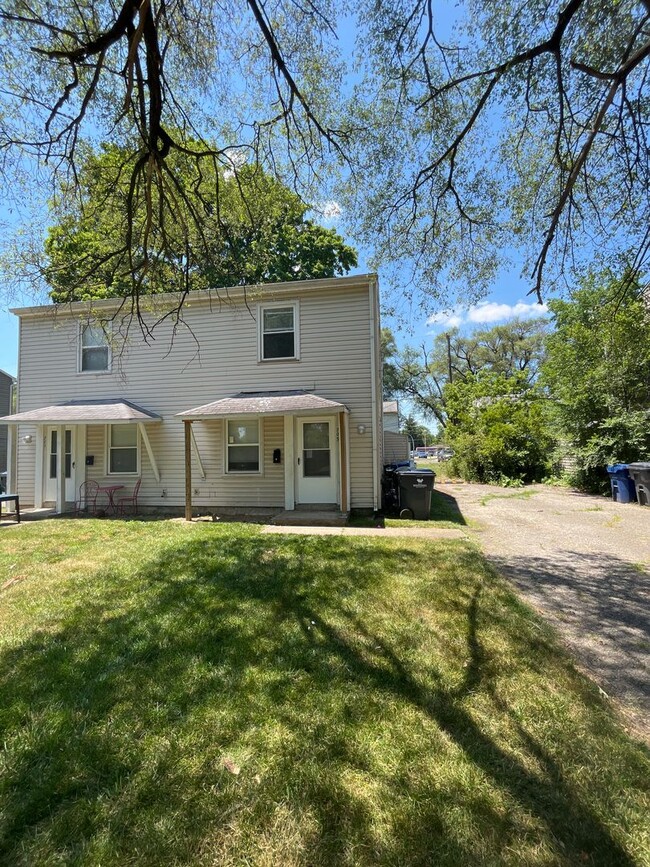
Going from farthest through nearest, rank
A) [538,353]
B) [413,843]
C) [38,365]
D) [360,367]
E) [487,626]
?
[538,353] < [38,365] < [360,367] < [487,626] < [413,843]

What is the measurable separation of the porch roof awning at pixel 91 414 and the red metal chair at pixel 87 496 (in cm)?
188

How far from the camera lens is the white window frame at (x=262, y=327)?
9.48 meters

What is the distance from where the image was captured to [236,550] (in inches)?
222

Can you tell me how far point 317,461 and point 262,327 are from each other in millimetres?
3603

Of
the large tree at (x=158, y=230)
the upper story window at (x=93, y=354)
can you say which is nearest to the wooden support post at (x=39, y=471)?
the upper story window at (x=93, y=354)

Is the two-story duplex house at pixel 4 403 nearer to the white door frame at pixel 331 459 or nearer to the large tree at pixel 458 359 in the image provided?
the white door frame at pixel 331 459

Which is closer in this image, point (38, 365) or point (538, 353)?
point (38, 365)

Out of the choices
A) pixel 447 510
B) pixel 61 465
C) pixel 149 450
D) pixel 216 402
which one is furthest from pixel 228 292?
pixel 447 510

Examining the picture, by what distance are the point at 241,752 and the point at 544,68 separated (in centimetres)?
760

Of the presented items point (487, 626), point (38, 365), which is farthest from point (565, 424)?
point (38, 365)

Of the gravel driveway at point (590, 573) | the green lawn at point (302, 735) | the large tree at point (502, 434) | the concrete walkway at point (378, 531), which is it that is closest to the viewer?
the green lawn at point (302, 735)

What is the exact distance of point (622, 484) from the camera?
35.5ft

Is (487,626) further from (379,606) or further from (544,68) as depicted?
(544,68)

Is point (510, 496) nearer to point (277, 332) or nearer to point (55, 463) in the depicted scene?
point (277, 332)
